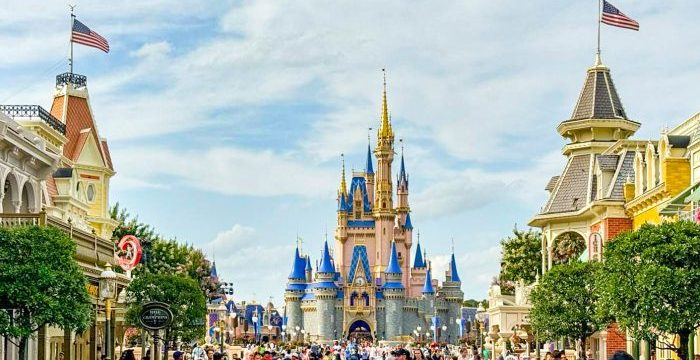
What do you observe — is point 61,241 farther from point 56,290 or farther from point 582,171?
point 582,171

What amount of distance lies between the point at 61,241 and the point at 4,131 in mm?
4195

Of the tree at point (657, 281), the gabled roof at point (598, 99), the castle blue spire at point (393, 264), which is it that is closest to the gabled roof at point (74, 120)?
the gabled roof at point (598, 99)

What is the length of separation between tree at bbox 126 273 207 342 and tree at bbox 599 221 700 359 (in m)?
22.0

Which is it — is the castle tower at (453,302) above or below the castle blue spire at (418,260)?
below

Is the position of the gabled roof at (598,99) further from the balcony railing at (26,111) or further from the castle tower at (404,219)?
the castle tower at (404,219)

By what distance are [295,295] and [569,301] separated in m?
126

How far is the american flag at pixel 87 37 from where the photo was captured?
1569 inches

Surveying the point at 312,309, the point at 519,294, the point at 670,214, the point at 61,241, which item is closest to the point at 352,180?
the point at 312,309

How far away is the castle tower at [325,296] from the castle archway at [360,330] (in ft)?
11.1

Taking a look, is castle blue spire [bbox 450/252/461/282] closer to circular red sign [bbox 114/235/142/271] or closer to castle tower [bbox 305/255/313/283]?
castle tower [bbox 305/255/313/283]

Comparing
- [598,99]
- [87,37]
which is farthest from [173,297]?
[598,99]

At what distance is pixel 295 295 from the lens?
161625mm

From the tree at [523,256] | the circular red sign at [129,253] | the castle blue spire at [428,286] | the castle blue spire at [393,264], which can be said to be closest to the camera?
the circular red sign at [129,253]

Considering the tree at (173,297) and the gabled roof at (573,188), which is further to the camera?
the gabled roof at (573,188)
